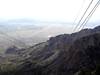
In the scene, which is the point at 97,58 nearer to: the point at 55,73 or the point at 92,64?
the point at 92,64

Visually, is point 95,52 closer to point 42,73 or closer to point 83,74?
point 42,73

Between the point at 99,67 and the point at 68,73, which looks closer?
the point at 99,67

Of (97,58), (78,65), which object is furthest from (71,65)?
(97,58)

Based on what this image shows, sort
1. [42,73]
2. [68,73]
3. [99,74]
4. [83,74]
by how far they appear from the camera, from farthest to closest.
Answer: [42,73] < [68,73] < [83,74] < [99,74]

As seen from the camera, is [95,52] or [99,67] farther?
[95,52]

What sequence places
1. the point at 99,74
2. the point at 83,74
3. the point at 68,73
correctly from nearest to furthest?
the point at 99,74 → the point at 83,74 → the point at 68,73

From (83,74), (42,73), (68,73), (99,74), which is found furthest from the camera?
(42,73)

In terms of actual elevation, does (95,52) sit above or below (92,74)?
above

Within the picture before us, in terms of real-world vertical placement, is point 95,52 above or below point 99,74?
above

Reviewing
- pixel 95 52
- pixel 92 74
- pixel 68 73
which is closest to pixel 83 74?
pixel 92 74
